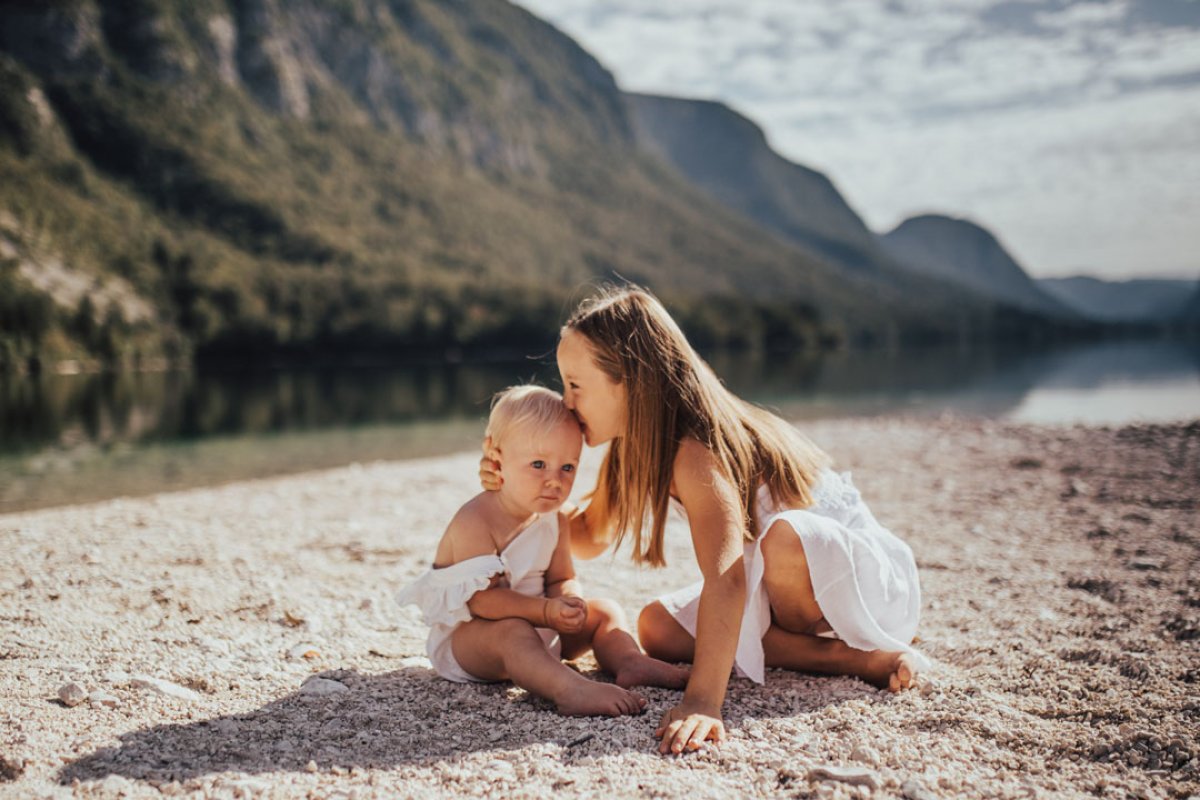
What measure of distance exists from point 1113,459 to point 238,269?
305 ft

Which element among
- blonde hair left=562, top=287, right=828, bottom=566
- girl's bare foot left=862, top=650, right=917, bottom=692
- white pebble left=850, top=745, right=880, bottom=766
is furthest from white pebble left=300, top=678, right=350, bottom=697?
girl's bare foot left=862, top=650, right=917, bottom=692

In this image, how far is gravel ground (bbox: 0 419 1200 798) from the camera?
284cm

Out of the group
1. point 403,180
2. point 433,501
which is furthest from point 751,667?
point 403,180

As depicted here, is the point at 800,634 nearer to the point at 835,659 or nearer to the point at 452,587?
the point at 835,659

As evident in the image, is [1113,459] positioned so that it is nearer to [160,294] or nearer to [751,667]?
[751,667]

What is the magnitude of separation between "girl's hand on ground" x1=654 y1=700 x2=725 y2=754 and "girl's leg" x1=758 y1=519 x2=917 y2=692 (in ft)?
2.45

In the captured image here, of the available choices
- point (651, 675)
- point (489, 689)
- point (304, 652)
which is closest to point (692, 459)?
point (651, 675)

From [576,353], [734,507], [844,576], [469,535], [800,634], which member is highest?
[576,353]

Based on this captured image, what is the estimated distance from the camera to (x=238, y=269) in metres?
90.3

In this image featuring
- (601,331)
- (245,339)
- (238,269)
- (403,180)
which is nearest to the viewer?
(601,331)

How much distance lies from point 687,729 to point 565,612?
0.75m

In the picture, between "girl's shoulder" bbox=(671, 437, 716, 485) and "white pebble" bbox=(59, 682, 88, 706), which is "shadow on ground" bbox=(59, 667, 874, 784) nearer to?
"white pebble" bbox=(59, 682, 88, 706)

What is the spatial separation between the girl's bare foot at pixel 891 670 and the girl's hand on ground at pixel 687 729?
3.13 feet

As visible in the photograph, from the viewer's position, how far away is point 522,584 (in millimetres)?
3895
